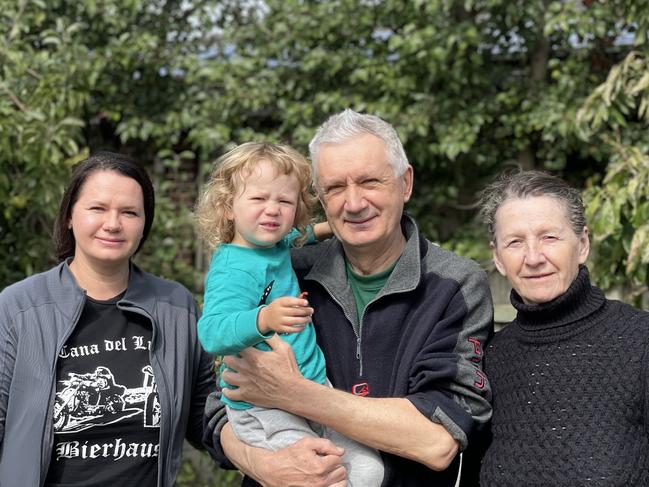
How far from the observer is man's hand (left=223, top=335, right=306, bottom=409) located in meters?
2.38

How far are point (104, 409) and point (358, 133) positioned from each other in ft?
3.69

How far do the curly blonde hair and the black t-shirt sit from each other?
431 millimetres

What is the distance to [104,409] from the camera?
8.43 ft

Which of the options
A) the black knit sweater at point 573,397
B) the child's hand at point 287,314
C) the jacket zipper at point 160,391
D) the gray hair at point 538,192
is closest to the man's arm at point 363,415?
the black knit sweater at point 573,397

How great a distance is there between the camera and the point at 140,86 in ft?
22.7

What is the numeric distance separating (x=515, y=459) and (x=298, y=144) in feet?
14.2

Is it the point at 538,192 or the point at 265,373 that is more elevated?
the point at 538,192

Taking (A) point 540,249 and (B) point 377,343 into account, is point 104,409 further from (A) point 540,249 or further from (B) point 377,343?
(A) point 540,249

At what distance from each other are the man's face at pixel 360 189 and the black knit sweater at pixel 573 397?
0.47m

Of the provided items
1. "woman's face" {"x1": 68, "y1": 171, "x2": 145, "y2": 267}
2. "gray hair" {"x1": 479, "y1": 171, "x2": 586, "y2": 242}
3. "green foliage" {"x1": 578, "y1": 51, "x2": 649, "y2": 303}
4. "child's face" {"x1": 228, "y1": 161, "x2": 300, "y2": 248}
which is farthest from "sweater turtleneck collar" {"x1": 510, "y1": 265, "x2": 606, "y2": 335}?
"green foliage" {"x1": 578, "y1": 51, "x2": 649, "y2": 303}

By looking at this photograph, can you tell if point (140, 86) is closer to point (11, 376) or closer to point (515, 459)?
point (11, 376)

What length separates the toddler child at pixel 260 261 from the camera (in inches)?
94.0

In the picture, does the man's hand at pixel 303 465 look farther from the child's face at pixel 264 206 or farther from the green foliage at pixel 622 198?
the green foliage at pixel 622 198

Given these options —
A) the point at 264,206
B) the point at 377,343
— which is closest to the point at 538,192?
the point at 377,343
